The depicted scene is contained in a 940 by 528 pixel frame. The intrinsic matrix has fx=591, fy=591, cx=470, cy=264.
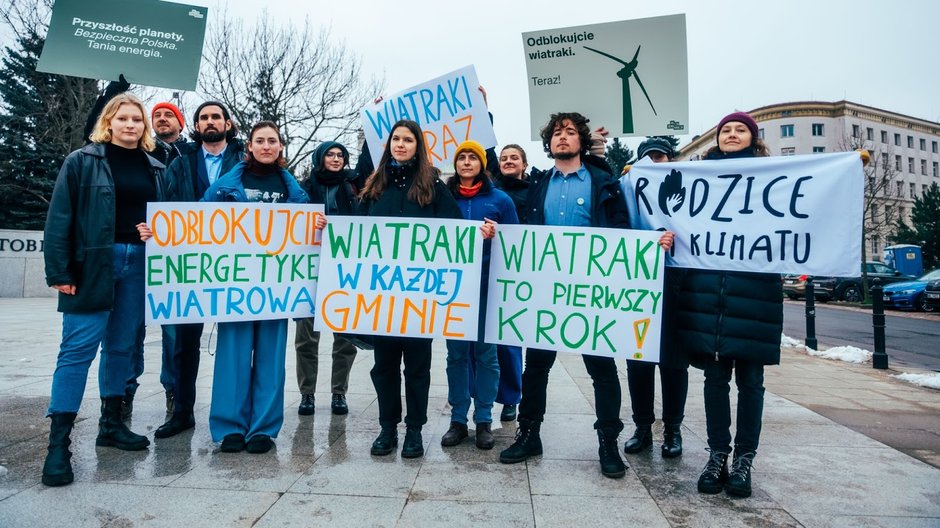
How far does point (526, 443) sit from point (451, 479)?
23.4 inches

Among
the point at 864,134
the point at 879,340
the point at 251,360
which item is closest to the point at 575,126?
the point at 251,360

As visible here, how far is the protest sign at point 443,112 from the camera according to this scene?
16.4 ft

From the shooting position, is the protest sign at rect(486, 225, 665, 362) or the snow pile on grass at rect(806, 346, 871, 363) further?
the snow pile on grass at rect(806, 346, 871, 363)

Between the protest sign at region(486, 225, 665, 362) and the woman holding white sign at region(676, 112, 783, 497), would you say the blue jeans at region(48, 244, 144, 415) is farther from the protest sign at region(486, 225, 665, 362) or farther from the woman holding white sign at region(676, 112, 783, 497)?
the woman holding white sign at region(676, 112, 783, 497)

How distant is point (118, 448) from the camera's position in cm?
354

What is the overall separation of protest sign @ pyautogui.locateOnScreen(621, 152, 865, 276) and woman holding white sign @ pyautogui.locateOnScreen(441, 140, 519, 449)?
3.43 ft

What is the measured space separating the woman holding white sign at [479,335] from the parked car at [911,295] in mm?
19366

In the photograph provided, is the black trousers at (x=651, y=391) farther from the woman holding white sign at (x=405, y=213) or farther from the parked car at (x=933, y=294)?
→ the parked car at (x=933, y=294)

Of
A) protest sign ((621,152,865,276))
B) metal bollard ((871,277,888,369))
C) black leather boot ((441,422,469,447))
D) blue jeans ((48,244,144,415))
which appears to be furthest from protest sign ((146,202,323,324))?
metal bollard ((871,277,888,369))

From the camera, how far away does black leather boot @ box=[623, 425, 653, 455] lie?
12.2 feet

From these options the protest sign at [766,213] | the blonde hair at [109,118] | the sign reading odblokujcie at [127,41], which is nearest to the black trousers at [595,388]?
the protest sign at [766,213]

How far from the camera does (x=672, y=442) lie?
368cm

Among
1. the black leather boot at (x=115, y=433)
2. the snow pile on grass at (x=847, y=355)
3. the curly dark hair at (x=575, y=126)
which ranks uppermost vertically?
the curly dark hair at (x=575, y=126)

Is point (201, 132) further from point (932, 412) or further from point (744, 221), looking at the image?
point (932, 412)
